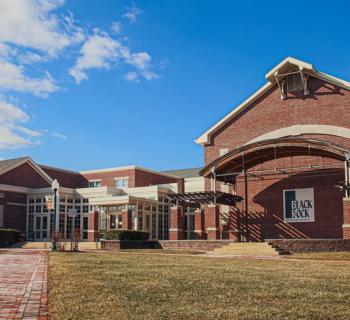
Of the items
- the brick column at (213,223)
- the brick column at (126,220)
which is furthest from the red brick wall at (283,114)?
the brick column at (126,220)

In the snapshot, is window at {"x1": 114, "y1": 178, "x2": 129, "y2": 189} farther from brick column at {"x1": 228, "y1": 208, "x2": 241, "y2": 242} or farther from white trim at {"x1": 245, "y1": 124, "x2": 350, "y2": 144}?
white trim at {"x1": 245, "y1": 124, "x2": 350, "y2": 144}

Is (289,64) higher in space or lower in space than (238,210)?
higher

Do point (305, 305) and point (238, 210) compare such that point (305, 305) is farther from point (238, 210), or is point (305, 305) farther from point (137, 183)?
point (137, 183)

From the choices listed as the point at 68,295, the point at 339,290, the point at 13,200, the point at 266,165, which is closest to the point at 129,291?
→ the point at 68,295

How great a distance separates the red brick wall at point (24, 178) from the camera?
4472 centimetres

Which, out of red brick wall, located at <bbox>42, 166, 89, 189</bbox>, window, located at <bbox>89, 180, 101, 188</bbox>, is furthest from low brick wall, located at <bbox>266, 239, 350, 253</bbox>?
red brick wall, located at <bbox>42, 166, 89, 189</bbox>

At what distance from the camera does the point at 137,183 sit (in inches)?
2025

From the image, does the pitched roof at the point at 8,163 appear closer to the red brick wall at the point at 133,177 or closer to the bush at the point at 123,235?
the red brick wall at the point at 133,177

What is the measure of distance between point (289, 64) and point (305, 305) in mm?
26369

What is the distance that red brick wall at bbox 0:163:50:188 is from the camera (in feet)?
147

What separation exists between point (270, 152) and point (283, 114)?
3.13 m

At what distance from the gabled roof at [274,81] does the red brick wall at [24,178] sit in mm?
19306

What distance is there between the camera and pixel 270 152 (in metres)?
30.6

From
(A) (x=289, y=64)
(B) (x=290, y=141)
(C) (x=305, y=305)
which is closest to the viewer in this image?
(C) (x=305, y=305)
